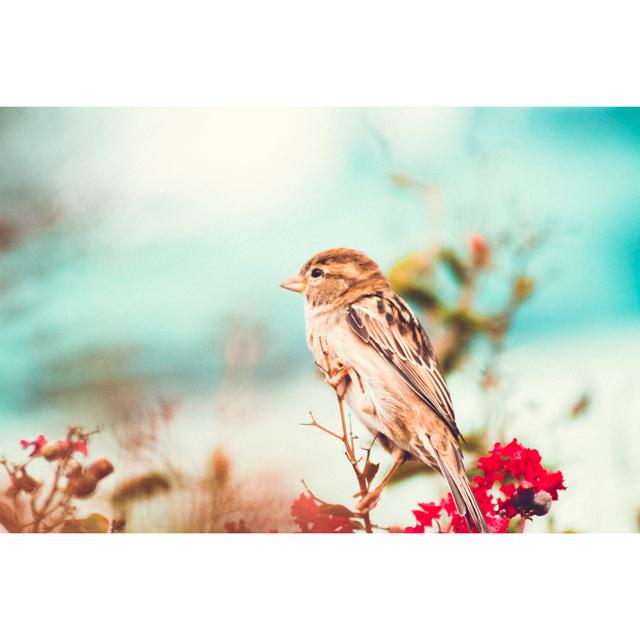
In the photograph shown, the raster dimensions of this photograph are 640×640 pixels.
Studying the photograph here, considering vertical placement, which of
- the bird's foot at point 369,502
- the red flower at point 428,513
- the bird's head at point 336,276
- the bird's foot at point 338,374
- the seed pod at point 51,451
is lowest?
the red flower at point 428,513

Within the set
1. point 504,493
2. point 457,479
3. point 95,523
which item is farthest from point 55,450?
point 504,493

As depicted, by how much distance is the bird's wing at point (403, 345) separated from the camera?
2061mm

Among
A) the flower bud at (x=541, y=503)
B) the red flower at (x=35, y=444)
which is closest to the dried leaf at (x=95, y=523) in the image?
the red flower at (x=35, y=444)

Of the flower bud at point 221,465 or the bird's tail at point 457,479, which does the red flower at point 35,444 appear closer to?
the flower bud at point 221,465

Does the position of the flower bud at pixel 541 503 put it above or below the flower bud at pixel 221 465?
below

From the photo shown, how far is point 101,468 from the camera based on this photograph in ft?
6.88

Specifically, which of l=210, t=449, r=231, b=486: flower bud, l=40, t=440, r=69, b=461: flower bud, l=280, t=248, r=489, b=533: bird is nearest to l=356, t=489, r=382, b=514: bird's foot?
l=280, t=248, r=489, b=533: bird

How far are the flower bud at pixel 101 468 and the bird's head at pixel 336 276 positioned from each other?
2.31 feet

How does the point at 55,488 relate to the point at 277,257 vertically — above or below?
below

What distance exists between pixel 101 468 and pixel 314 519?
605 millimetres

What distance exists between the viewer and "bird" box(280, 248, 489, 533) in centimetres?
205

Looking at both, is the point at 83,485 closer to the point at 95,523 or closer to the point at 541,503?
the point at 95,523
